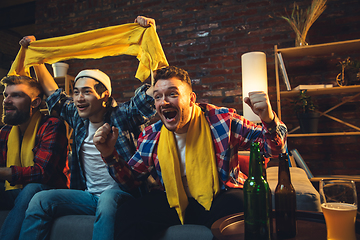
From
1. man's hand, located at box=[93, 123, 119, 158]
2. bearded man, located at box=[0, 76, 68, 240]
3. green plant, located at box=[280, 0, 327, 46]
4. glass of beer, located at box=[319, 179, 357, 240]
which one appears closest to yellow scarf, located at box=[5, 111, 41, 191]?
bearded man, located at box=[0, 76, 68, 240]

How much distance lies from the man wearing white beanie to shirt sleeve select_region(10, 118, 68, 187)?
0.10 meters

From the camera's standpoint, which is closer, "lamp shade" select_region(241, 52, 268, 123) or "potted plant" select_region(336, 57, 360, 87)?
"potted plant" select_region(336, 57, 360, 87)

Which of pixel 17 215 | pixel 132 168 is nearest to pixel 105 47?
pixel 132 168

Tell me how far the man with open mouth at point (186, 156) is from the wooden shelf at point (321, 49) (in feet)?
4.75

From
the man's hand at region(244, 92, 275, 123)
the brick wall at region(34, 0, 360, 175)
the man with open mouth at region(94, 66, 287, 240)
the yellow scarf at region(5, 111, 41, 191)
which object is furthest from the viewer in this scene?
the brick wall at region(34, 0, 360, 175)

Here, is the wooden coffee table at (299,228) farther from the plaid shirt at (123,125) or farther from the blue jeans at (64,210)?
the plaid shirt at (123,125)

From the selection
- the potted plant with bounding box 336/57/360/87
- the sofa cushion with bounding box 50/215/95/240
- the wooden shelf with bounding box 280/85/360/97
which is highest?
the potted plant with bounding box 336/57/360/87

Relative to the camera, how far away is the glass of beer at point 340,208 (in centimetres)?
71

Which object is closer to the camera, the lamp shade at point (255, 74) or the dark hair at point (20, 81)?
the dark hair at point (20, 81)

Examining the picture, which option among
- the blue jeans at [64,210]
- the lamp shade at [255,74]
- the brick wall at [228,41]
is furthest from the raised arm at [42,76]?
the lamp shade at [255,74]

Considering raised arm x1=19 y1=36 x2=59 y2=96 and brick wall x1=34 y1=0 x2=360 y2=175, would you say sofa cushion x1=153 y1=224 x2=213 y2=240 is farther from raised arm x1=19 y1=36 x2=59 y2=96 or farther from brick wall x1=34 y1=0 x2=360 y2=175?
brick wall x1=34 y1=0 x2=360 y2=175

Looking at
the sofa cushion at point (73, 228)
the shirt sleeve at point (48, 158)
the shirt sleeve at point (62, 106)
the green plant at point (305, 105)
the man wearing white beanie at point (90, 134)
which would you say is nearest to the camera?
the sofa cushion at point (73, 228)

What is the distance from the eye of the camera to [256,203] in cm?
79

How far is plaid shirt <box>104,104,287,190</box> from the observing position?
1325 mm
